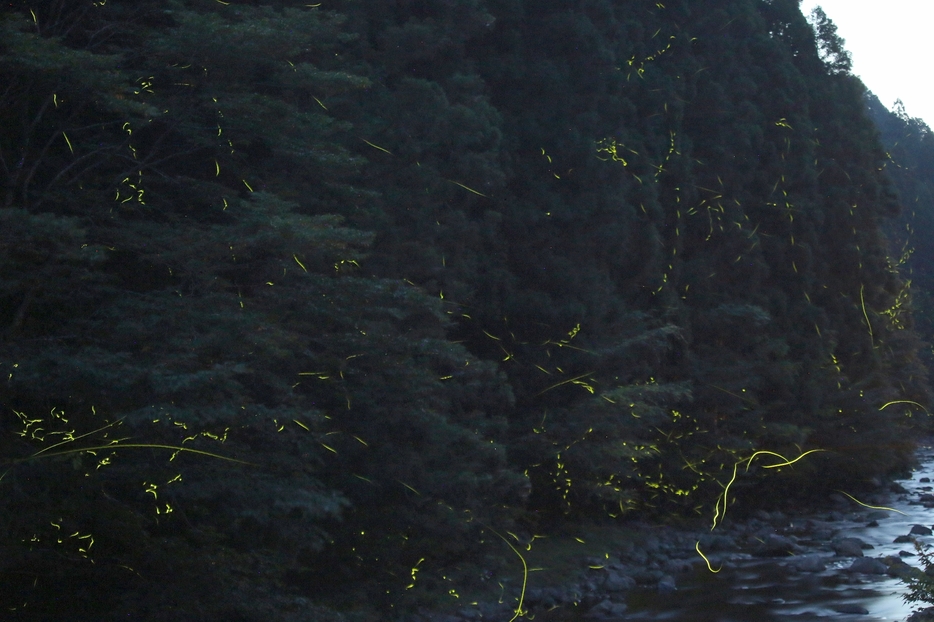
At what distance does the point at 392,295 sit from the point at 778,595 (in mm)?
5157

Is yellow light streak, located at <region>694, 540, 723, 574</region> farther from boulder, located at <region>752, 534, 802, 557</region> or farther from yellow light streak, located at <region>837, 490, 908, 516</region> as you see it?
yellow light streak, located at <region>837, 490, 908, 516</region>

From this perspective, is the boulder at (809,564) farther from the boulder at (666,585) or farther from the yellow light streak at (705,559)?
the boulder at (666,585)

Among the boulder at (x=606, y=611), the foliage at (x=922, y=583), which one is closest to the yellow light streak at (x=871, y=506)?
the boulder at (x=606, y=611)

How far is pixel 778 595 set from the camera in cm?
998

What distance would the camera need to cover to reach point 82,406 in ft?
20.6

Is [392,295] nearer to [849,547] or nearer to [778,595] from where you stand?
[778,595]

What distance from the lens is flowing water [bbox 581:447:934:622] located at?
904cm

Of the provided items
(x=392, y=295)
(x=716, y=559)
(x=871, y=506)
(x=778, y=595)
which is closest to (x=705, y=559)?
(x=716, y=559)

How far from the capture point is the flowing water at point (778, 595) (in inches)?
356

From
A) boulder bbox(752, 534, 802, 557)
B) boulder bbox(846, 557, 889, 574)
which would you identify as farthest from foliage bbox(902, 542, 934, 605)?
boulder bbox(752, 534, 802, 557)

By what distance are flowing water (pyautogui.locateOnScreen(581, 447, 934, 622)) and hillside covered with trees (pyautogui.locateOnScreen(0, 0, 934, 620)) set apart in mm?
1617

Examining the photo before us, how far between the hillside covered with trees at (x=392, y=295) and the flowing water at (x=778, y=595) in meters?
1.62

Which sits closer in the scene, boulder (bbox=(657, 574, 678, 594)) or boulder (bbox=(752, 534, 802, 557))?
boulder (bbox=(657, 574, 678, 594))

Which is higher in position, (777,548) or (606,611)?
(606,611)
